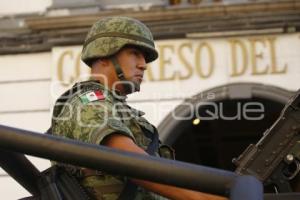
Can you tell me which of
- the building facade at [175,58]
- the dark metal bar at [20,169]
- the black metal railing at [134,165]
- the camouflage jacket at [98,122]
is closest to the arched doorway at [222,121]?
the building facade at [175,58]

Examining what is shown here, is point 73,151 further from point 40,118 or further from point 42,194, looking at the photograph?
point 40,118

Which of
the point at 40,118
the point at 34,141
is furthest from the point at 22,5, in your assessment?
the point at 34,141

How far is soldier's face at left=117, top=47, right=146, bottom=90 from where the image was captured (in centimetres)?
212

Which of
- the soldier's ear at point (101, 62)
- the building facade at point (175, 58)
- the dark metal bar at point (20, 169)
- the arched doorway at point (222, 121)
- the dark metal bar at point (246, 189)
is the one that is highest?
the soldier's ear at point (101, 62)

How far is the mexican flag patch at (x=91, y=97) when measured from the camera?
6.38ft

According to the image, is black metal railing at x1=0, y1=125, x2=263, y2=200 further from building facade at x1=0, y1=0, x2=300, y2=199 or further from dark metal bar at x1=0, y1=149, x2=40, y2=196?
building facade at x1=0, y1=0, x2=300, y2=199

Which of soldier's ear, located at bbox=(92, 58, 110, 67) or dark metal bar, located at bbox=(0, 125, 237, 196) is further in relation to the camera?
soldier's ear, located at bbox=(92, 58, 110, 67)

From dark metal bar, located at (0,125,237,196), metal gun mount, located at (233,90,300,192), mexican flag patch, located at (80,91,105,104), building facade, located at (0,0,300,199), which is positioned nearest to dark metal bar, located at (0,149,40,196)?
dark metal bar, located at (0,125,237,196)

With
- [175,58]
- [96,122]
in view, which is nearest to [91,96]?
[96,122]

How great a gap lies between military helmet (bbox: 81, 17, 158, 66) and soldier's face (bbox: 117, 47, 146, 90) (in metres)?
0.02

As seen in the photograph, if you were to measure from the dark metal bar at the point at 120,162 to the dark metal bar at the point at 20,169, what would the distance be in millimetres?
162

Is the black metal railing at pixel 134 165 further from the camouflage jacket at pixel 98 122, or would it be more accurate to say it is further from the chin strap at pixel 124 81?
the chin strap at pixel 124 81

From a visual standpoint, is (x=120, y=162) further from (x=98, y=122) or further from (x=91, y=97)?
(x=91, y=97)

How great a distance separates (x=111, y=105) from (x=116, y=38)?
0.25 meters
